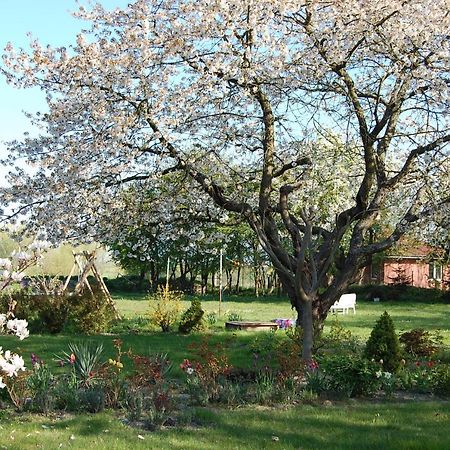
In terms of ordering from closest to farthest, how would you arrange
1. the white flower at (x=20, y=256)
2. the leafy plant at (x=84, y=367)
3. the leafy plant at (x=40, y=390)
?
the white flower at (x=20, y=256)
the leafy plant at (x=40, y=390)
the leafy plant at (x=84, y=367)

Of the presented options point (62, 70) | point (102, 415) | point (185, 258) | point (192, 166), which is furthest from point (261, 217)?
point (185, 258)

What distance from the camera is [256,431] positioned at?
19.3 feet

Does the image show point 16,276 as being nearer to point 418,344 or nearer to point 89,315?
point 418,344

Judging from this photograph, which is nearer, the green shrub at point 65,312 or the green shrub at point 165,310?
the green shrub at point 65,312

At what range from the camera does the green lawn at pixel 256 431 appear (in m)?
5.40

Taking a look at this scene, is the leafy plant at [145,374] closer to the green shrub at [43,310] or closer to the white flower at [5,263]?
the white flower at [5,263]

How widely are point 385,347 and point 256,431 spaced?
10.7ft

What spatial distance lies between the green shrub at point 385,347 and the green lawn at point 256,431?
1.64m

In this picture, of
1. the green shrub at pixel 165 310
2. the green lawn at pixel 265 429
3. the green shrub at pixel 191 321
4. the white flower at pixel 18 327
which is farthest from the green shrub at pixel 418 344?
the white flower at pixel 18 327

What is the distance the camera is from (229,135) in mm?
10320

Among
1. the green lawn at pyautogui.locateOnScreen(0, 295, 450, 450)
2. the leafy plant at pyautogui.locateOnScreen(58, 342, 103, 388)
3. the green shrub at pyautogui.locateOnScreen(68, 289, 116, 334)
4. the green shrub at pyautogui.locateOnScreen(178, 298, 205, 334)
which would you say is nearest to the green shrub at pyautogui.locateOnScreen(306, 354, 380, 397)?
the green lawn at pyautogui.locateOnScreen(0, 295, 450, 450)

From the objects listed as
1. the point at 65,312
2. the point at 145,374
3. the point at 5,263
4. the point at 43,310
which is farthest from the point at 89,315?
the point at 5,263

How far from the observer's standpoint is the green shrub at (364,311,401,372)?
8.55 meters

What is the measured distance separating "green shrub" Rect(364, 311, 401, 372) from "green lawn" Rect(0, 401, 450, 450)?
1.64m
